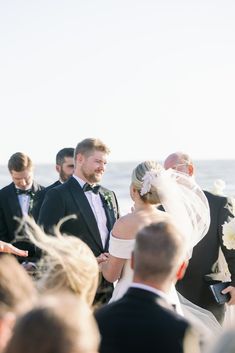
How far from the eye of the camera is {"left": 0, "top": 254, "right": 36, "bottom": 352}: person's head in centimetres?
219

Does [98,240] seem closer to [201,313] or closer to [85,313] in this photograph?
[201,313]

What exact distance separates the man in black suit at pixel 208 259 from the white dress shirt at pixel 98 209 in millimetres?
698

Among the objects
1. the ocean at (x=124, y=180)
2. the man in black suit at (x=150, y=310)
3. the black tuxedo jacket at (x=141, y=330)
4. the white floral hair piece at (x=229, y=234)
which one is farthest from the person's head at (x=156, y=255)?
the ocean at (x=124, y=180)

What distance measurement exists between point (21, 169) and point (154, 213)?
2.63 meters

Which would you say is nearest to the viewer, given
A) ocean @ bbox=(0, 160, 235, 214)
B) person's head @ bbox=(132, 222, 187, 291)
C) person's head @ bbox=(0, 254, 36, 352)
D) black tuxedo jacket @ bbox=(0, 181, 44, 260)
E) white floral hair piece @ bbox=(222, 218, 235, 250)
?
person's head @ bbox=(0, 254, 36, 352)

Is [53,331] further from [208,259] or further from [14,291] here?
[208,259]

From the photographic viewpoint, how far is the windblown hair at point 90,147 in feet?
18.4

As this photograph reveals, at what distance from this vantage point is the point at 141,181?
4.68 meters

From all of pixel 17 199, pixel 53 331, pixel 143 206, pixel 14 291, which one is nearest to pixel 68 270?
pixel 14 291

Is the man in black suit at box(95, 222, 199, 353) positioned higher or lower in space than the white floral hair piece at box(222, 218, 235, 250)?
higher

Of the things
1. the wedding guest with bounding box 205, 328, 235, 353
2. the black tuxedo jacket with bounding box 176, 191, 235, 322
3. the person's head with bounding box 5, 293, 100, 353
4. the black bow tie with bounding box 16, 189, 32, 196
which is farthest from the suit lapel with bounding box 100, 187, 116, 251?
the wedding guest with bounding box 205, 328, 235, 353

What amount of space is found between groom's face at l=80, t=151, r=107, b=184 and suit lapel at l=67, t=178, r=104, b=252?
0.42 feet

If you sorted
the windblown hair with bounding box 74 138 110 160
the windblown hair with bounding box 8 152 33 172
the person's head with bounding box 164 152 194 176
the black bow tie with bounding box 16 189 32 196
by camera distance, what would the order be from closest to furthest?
the person's head with bounding box 164 152 194 176 < the windblown hair with bounding box 74 138 110 160 < the windblown hair with bounding box 8 152 33 172 < the black bow tie with bounding box 16 189 32 196

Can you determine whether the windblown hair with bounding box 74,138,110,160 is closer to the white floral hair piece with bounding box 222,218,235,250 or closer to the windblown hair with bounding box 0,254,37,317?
the white floral hair piece with bounding box 222,218,235,250
